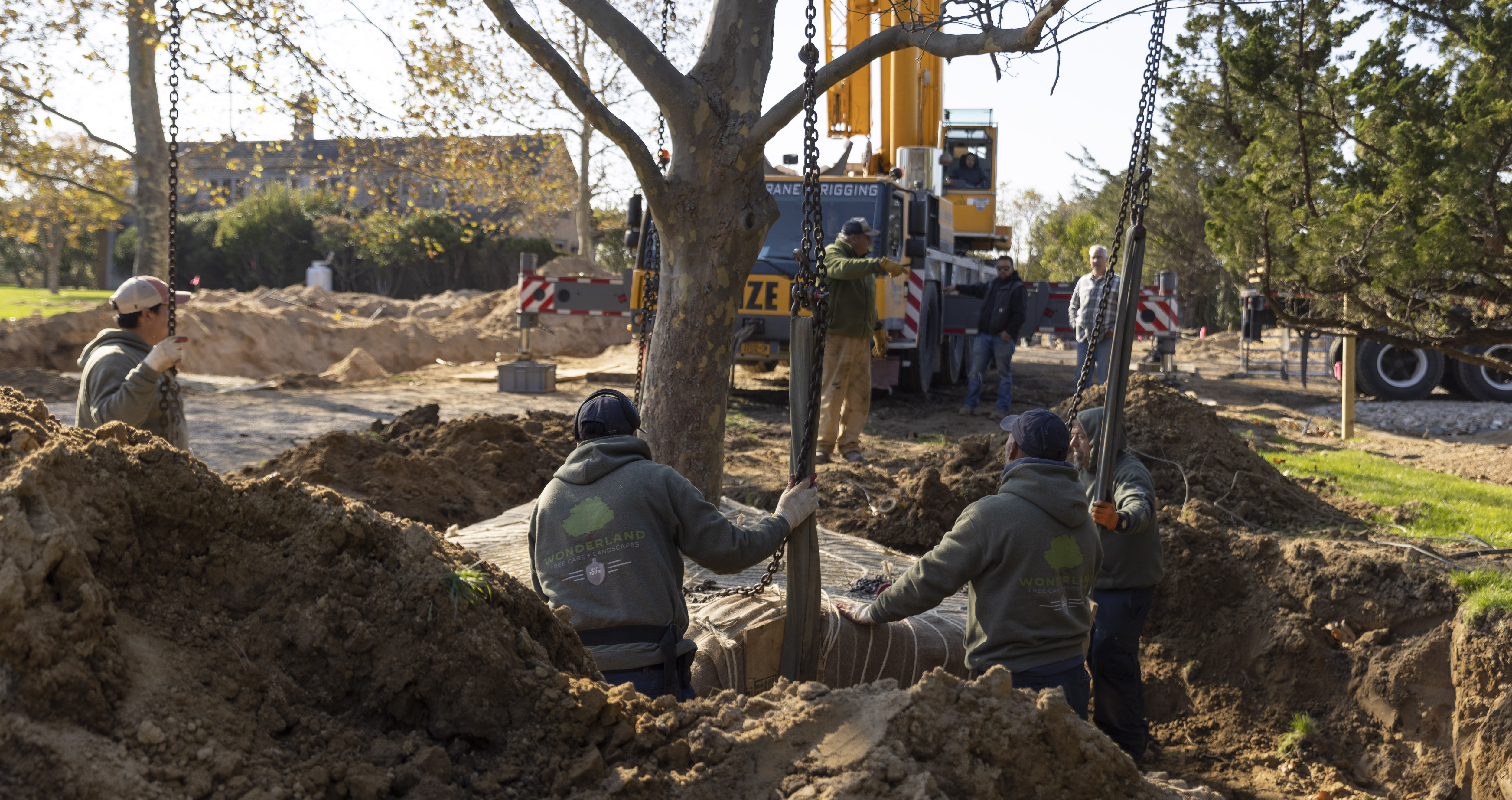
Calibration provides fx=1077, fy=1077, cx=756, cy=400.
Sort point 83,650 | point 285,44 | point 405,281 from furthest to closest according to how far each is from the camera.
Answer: point 405,281, point 285,44, point 83,650

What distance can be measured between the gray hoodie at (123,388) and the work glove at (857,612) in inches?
106

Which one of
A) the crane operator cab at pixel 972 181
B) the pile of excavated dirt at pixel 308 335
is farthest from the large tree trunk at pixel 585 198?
the crane operator cab at pixel 972 181

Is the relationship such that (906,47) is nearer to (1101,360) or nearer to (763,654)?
(763,654)

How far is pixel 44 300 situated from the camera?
34.9 metres

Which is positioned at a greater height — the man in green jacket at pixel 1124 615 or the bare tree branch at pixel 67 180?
the bare tree branch at pixel 67 180

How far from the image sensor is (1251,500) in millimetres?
6898

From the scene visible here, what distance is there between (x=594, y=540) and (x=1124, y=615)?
223 centimetres

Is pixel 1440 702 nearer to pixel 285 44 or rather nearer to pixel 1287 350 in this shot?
pixel 285 44

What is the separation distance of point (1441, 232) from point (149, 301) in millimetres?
6935

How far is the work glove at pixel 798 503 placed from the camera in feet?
11.9

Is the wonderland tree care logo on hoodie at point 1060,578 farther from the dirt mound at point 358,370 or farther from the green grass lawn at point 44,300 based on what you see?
the green grass lawn at point 44,300

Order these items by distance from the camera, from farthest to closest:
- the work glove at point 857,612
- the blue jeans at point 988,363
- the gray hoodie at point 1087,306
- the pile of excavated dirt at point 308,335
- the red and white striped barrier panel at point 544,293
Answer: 1. the pile of excavated dirt at point 308,335
2. the red and white striped barrier panel at point 544,293
3. the blue jeans at point 988,363
4. the gray hoodie at point 1087,306
5. the work glove at point 857,612

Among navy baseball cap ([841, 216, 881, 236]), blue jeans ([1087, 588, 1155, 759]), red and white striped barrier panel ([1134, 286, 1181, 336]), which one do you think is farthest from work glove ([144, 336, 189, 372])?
red and white striped barrier panel ([1134, 286, 1181, 336])

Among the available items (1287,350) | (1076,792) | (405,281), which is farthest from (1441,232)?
(405,281)
